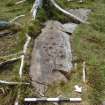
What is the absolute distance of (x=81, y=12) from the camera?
440 inches

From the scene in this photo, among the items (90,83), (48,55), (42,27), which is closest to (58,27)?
(42,27)

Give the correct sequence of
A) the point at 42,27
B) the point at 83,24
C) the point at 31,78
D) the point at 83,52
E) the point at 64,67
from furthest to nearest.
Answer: the point at 83,24
the point at 42,27
the point at 83,52
the point at 64,67
the point at 31,78

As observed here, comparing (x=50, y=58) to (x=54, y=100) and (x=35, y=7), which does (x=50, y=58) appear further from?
(x=35, y=7)

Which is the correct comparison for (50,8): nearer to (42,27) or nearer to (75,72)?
(42,27)

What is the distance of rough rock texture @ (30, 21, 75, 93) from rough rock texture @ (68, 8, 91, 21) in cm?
185

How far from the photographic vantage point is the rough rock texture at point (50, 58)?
678 cm

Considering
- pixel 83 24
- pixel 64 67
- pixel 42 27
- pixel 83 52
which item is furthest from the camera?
pixel 83 24

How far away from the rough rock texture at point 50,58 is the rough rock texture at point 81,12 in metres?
1.85

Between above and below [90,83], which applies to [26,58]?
above

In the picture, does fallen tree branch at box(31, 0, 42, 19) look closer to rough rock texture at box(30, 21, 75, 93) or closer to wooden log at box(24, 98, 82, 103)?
rough rock texture at box(30, 21, 75, 93)

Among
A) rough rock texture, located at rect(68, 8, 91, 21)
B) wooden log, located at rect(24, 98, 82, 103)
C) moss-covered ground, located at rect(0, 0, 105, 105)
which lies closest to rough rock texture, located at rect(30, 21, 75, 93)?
moss-covered ground, located at rect(0, 0, 105, 105)

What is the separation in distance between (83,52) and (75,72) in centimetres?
114

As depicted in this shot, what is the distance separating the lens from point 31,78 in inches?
264

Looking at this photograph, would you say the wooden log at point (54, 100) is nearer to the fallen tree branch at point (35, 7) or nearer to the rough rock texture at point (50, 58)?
the rough rock texture at point (50, 58)
